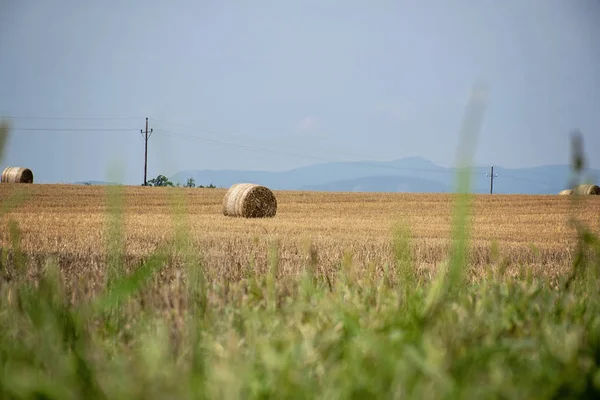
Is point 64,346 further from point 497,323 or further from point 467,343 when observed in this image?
point 497,323

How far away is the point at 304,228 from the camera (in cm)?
1543

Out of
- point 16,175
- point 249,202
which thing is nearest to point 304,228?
point 249,202

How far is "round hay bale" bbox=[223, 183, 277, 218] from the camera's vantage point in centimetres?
2189

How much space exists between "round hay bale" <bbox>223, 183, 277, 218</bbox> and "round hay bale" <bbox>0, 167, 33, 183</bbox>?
20.5 meters

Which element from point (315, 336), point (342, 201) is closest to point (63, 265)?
point (315, 336)

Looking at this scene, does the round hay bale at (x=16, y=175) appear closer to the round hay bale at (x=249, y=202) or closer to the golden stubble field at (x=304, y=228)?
the golden stubble field at (x=304, y=228)

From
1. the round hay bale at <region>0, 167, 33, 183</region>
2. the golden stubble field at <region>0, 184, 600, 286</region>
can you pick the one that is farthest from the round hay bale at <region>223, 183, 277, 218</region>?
the round hay bale at <region>0, 167, 33, 183</region>

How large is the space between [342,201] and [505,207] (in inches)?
302

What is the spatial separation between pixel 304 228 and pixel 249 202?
6.77 m

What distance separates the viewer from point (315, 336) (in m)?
1.98

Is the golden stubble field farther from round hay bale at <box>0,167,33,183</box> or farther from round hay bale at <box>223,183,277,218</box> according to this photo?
round hay bale at <box>0,167,33,183</box>

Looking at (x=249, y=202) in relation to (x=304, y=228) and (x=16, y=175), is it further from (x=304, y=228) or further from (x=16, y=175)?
(x=16, y=175)

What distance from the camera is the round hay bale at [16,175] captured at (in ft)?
125

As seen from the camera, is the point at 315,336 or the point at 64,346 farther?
the point at 64,346
